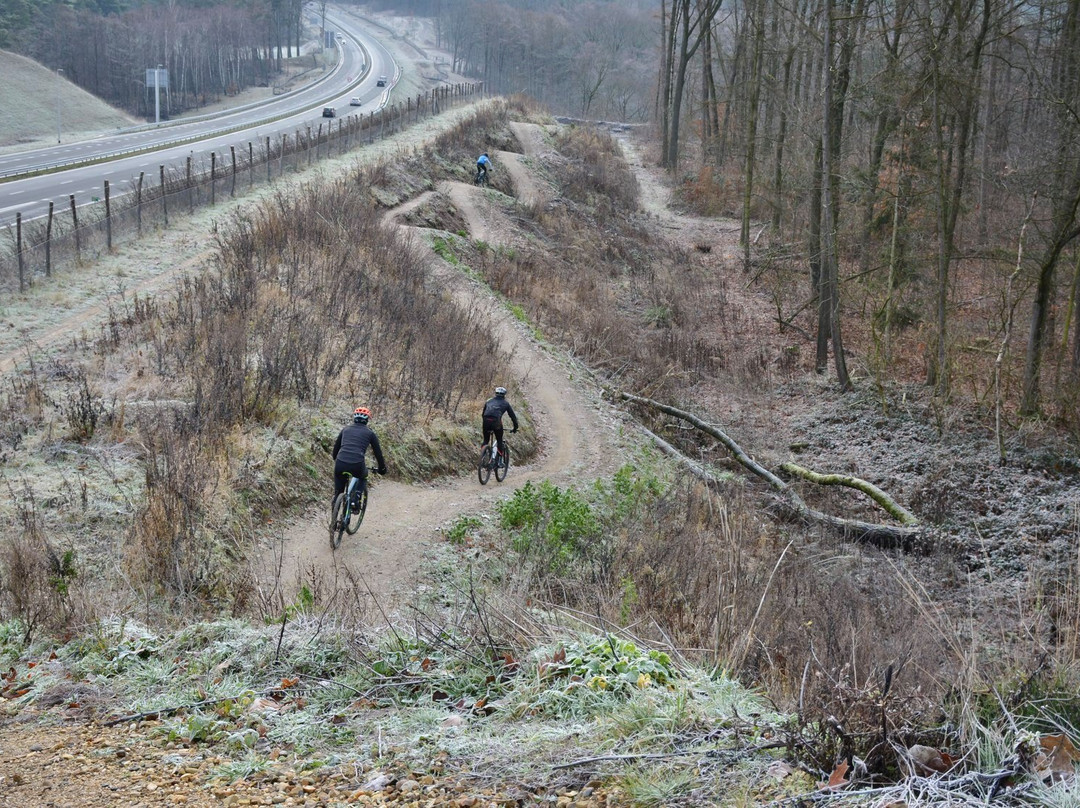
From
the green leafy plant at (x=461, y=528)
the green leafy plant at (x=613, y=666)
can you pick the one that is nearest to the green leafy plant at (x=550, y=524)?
the green leafy plant at (x=461, y=528)

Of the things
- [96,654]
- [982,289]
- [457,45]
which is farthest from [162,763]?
[457,45]

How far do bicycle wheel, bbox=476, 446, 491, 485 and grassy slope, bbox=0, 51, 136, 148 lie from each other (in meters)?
47.3

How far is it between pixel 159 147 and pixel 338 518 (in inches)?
1504

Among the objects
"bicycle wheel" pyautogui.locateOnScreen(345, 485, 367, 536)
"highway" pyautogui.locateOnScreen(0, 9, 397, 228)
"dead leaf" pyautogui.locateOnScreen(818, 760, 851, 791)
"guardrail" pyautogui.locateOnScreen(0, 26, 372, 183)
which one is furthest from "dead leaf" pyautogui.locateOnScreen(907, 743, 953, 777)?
"guardrail" pyautogui.locateOnScreen(0, 26, 372, 183)

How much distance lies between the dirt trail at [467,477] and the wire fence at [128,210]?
6.12 m

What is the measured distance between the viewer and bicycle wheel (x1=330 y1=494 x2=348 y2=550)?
10741mm

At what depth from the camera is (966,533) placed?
1293 cm

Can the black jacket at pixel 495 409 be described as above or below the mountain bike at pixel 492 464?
above

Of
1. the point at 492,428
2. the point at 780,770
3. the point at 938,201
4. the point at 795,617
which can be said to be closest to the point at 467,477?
the point at 492,428

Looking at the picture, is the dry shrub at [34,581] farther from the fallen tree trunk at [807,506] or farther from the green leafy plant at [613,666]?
the fallen tree trunk at [807,506]

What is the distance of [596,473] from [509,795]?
11548mm

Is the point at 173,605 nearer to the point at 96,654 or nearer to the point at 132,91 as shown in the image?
the point at 96,654

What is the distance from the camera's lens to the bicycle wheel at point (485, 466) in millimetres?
13891

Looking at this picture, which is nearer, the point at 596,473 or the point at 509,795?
the point at 509,795
